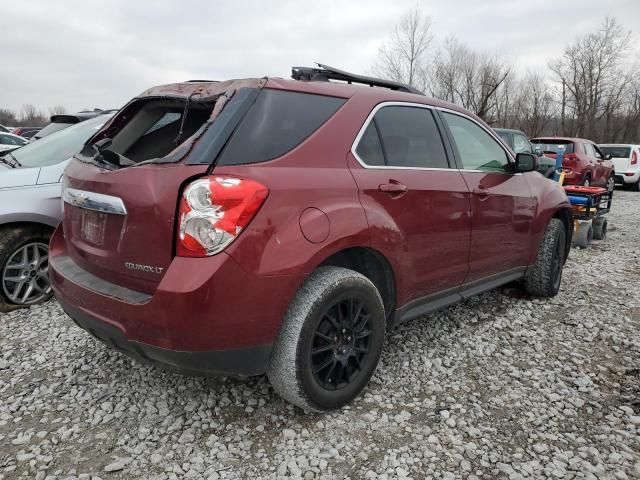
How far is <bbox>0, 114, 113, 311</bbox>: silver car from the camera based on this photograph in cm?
362

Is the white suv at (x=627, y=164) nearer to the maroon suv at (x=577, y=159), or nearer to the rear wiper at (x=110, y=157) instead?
the maroon suv at (x=577, y=159)

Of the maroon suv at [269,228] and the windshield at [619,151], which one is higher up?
the windshield at [619,151]

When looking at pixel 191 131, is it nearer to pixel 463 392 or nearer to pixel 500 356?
pixel 463 392

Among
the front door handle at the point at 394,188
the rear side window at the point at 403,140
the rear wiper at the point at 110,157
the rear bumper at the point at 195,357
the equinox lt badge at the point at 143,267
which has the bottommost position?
the rear bumper at the point at 195,357

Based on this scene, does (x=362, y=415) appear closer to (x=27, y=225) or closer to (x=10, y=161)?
(x=27, y=225)

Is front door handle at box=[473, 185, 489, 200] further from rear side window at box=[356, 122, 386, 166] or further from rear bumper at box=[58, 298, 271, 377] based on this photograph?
rear bumper at box=[58, 298, 271, 377]

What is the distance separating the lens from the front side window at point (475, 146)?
3271 millimetres

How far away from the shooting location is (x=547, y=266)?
13.8ft

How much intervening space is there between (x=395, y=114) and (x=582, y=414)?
2021 mm

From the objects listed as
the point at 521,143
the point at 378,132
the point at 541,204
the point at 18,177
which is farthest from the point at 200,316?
the point at 521,143

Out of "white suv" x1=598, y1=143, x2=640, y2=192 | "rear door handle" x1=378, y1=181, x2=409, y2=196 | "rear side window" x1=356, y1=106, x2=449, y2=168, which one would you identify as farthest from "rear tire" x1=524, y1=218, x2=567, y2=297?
"white suv" x1=598, y1=143, x2=640, y2=192

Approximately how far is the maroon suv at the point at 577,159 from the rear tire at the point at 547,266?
26.7 feet

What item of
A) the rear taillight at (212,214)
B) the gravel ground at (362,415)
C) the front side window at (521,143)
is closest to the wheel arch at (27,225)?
the gravel ground at (362,415)

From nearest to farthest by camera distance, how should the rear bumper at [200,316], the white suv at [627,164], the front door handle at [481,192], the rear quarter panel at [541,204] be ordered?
the rear bumper at [200,316] → the front door handle at [481,192] → the rear quarter panel at [541,204] → the white suv at [627,164]
